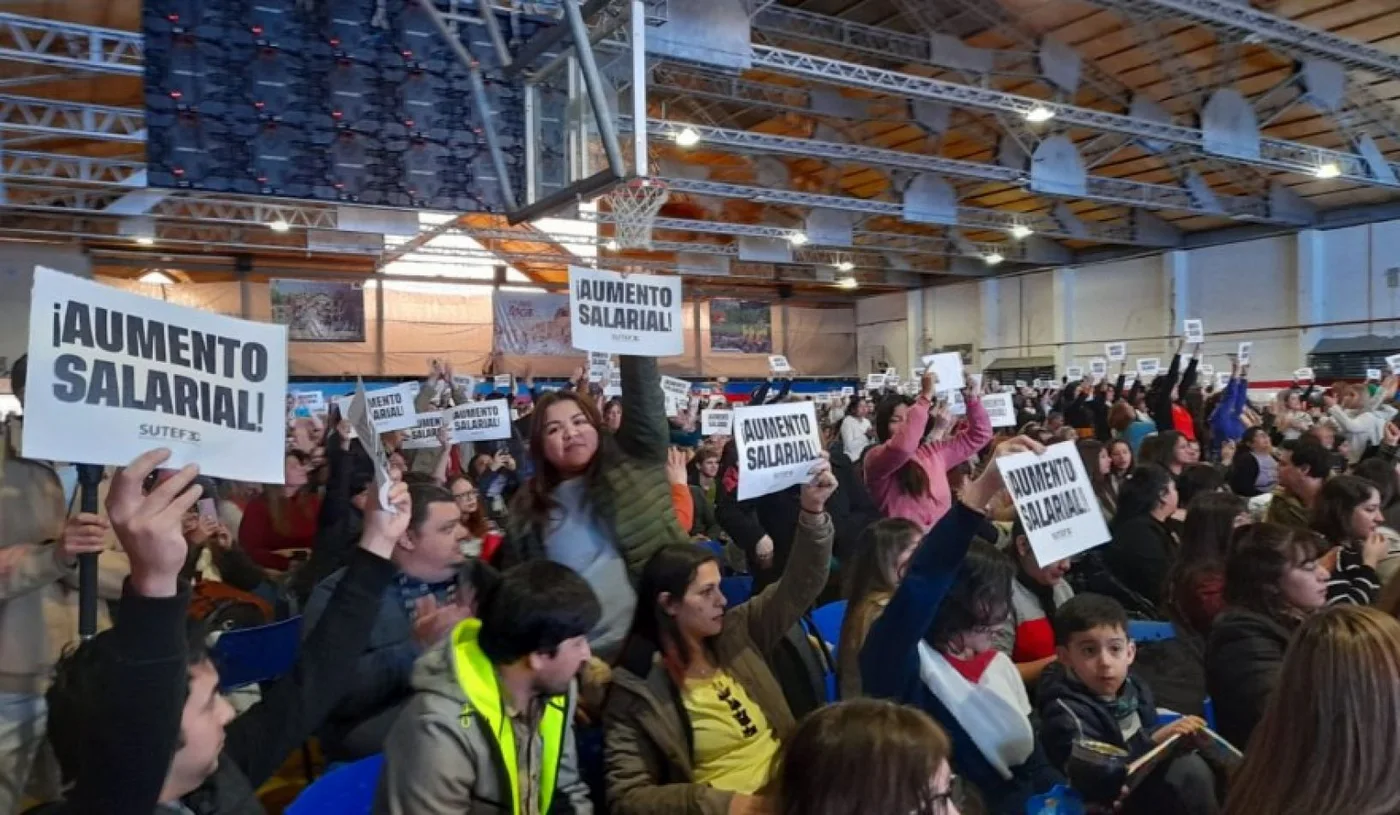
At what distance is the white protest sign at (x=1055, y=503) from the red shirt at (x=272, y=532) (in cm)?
356

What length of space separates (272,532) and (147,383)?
3.52 metres

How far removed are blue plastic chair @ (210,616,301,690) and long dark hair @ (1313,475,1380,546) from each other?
3.80 metres

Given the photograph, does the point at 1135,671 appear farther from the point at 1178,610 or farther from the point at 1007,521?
the point at 1007,521

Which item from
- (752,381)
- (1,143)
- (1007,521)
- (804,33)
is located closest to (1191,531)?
(1007,521)

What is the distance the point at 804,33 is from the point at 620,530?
11.0 meters

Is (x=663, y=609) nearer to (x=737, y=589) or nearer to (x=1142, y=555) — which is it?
(x=737, y=589)

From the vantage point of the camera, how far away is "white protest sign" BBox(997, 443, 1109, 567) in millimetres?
2748

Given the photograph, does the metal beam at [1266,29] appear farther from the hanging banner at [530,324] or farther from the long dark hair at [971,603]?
the hanging banner at [530,324]

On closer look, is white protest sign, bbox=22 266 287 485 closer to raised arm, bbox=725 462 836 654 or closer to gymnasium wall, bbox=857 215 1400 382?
raised arm, bbox=725 462 836 654

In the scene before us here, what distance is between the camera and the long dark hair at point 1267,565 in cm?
267

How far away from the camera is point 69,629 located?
241 centimetres

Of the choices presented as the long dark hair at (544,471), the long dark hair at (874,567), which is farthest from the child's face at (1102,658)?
the long dark hair at (544,471)

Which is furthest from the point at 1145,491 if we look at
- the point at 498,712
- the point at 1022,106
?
the point at 1022,106

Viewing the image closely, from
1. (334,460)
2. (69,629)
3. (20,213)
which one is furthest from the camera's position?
(20,213)
